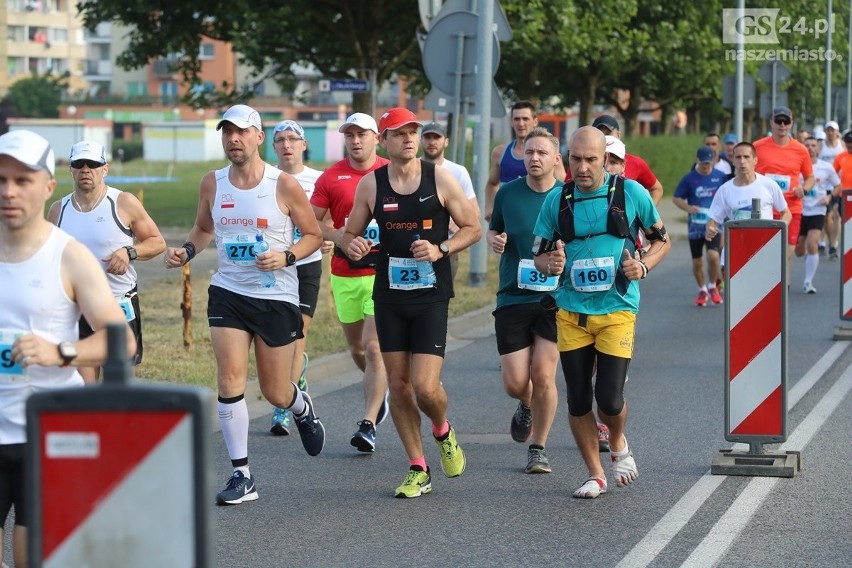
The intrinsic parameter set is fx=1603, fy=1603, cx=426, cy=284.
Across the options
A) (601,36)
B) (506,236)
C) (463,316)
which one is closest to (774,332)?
(506,236)

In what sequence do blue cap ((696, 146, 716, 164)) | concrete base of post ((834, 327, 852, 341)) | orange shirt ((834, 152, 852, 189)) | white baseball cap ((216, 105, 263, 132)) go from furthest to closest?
orange shirt ((834, 152, 852, 189)) < blue cap ((696, 146, 716, 164)) < concrete base of post ((834, 327, 852, 341)) < white baseball cap ((216, 105, 263, 132))

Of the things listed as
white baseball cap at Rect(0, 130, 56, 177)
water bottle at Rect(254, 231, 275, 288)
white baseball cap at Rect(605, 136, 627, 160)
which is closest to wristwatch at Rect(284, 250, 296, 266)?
water bottle at Rect(254, 231, 275, 288)

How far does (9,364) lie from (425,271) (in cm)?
345

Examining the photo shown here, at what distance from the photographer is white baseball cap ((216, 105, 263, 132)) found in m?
7.74

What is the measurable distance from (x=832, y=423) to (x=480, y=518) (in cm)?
344

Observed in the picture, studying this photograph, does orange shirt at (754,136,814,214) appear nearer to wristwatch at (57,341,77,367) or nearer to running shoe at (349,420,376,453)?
running shoe at (349,420,376,453)

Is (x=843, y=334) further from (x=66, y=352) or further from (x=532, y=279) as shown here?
(x=66, y=352)

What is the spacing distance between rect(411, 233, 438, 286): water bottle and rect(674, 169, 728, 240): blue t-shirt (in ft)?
32.9

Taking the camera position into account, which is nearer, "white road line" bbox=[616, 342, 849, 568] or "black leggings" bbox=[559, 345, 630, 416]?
"white road line" bbox=[616, 342, 849, 568]

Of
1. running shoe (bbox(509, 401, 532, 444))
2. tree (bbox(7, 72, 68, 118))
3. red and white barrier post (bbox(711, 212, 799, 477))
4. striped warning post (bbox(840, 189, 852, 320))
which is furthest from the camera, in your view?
tree (bbox(7, 72, 68, 118))

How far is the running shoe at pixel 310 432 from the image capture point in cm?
874

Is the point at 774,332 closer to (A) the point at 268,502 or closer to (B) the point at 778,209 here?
(A) the point at 268,502

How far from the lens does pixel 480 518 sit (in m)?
7.36

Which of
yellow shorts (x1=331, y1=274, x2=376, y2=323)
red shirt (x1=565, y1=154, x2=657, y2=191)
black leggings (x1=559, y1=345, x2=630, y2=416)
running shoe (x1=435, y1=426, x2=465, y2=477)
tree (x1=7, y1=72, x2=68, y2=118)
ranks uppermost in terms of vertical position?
tree (x1=7, y1=72, x2=68, y2=118)
